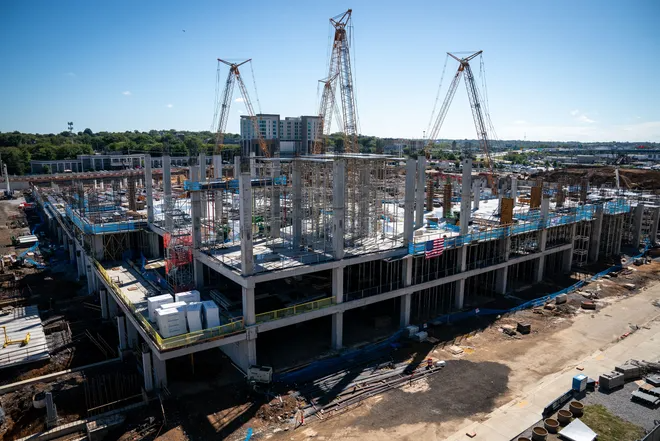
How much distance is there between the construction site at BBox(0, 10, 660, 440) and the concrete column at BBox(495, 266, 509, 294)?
0.11 meters

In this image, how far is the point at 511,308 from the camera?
127 feet

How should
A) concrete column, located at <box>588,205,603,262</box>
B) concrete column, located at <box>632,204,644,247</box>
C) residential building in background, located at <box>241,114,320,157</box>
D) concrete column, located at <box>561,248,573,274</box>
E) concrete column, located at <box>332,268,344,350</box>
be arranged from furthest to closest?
1. residential building in background, located at <box>241,114,320,157</box>
2. concrete column, located at <box>632,204,644,247</box>
3. concrete column, located at <box>588,205,603,262</box>
4. concrete column, located at <box>561,248,573,274</box>
5. concrete column, located at <box>332,268,344,350</box>

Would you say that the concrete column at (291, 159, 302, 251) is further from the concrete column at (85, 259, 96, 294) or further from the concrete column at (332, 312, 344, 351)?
the concrete column at (85, 259, 96, 294)

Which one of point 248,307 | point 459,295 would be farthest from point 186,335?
point 459,295

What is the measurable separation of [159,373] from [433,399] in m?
15.9

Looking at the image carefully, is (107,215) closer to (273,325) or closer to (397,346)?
(273,325)

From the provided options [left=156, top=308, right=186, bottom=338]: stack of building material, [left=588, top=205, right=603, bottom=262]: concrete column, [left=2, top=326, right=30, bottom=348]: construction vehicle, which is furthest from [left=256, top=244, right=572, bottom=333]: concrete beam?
[left=2, top=326, right=30, bottom=348]: construction vehicle

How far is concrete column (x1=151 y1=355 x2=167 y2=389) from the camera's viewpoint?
25.5 metres

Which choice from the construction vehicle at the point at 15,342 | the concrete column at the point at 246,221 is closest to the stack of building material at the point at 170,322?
the concrete column at the point at 246,221

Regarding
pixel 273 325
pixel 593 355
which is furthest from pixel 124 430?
pixel 593 355

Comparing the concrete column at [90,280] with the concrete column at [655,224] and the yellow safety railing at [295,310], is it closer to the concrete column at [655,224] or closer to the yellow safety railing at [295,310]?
the yellow safety railing at [295,310]

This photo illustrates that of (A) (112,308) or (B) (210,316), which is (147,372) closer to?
(B) (210,316)

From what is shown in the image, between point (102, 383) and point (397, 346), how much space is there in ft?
62.8

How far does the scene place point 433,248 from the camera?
112ft
